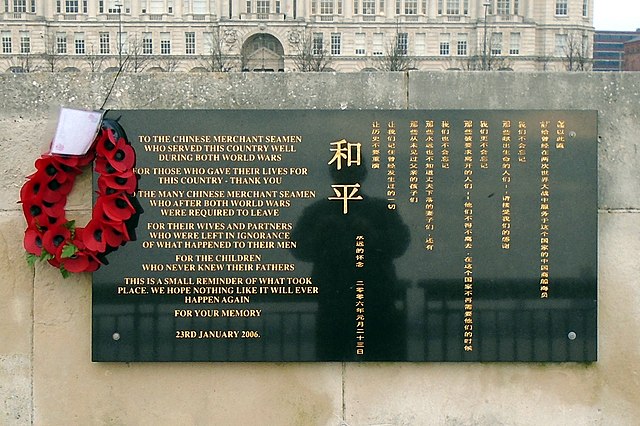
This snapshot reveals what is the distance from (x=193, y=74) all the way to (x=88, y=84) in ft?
1.87

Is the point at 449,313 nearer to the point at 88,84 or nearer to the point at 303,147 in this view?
the point at 303,147

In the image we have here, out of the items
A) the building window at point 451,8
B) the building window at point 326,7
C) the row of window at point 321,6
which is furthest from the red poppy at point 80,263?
the building window at point 451,8

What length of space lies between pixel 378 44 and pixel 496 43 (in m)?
8.99

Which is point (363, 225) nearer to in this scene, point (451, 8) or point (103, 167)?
point (103, 167)

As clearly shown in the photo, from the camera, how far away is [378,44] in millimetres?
61781

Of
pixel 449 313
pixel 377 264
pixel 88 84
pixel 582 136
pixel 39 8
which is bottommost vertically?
pixel 449 313

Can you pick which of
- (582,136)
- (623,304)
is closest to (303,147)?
(582,136)

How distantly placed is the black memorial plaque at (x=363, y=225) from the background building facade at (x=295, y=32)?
181ft

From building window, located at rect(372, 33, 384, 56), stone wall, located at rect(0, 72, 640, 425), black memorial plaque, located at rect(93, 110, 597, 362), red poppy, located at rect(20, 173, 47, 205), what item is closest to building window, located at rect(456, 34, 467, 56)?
building window, located at rect(372, 33, 384, 56)

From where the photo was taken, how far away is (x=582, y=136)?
432 centimetres

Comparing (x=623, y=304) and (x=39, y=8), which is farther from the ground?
(x=39, y=8)

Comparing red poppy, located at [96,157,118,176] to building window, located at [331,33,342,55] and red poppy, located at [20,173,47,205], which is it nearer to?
red poppy, located at [20,173,47,205]

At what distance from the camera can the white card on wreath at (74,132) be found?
4.29 metres

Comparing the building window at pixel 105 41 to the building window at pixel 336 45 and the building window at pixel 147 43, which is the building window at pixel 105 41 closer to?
the building window at pixel 147 43
